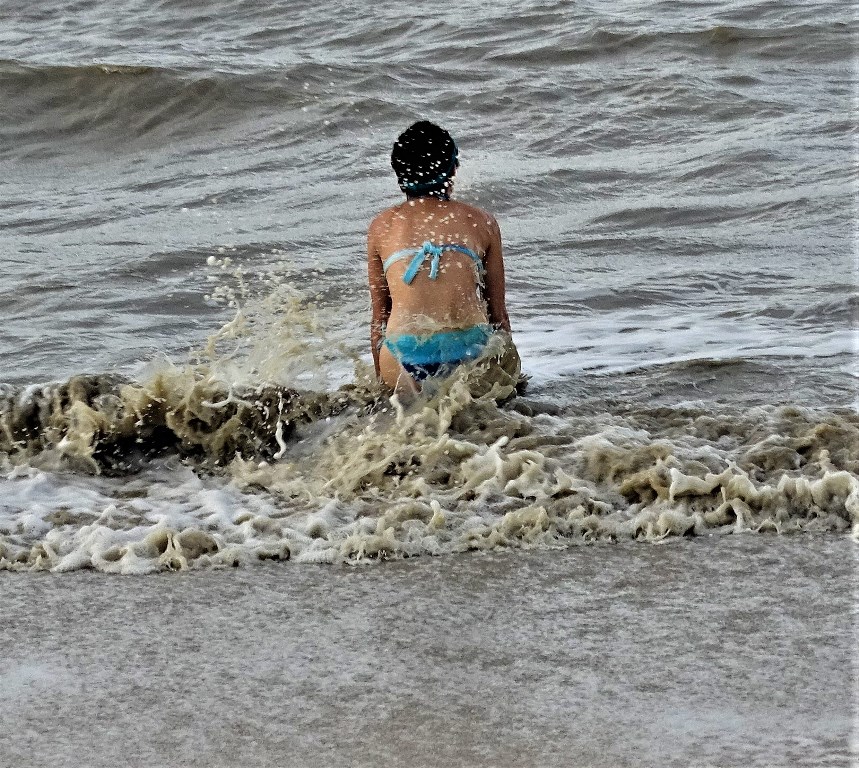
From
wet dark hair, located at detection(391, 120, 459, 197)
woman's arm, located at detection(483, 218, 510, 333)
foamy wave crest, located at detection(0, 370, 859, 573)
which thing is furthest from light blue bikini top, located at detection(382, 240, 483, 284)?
foamy wave crest, located at detection(0, 370, 859, 573)

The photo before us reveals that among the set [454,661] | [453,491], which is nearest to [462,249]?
[453,491]

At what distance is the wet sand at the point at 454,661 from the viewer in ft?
9.61

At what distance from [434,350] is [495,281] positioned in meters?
0.45

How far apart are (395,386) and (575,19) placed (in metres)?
10.7

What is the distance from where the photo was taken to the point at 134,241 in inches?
377

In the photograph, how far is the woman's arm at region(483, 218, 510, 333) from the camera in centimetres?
561

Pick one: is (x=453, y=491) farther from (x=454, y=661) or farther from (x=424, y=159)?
(x=424, y=159)

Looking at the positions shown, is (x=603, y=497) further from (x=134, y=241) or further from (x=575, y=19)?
(x=575, y=19)

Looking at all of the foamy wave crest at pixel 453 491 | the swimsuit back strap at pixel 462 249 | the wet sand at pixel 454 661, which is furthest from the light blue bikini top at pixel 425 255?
the wet sand at pixel 454 661

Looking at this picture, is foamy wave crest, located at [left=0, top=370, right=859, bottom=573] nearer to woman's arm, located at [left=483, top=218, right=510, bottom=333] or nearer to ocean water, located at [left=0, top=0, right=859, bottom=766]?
ocean water, located at [left=0, top=0, right=859, bottom=766]

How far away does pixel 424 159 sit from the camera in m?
5.37

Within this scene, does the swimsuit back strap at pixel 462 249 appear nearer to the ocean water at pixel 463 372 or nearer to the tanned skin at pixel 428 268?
the tanned skin at pixel 428 268

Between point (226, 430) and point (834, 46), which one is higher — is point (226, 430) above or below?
below

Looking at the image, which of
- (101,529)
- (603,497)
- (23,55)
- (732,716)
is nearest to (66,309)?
(101,529)
